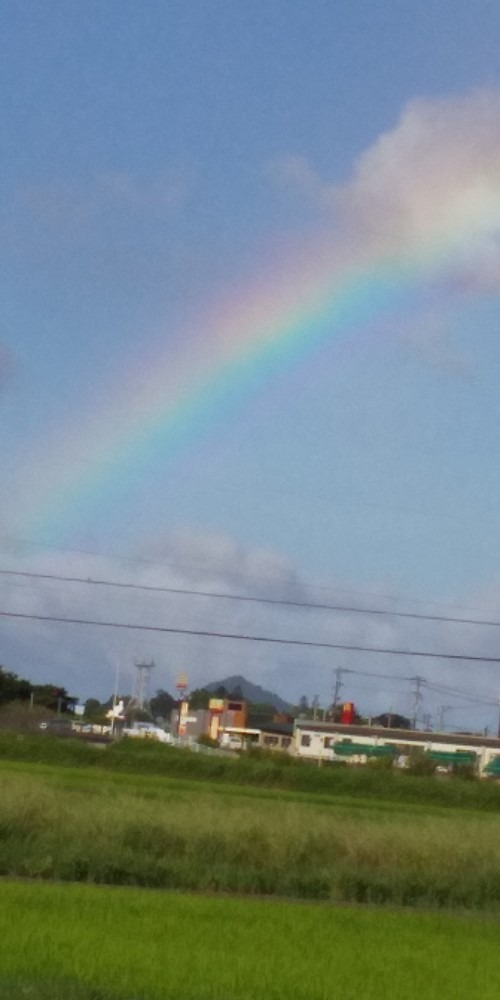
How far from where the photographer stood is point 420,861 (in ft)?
86.7

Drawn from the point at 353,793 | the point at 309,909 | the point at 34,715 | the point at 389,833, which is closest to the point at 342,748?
the point at 34,715

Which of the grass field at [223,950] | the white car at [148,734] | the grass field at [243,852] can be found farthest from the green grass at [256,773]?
the grass field at [223,950]

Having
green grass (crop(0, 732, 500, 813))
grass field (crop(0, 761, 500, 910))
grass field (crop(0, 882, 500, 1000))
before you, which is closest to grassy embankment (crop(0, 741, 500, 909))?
grass field (crop(0, 761, 500, 910))

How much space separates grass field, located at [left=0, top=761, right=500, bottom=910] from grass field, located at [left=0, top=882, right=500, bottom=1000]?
2.57 meters

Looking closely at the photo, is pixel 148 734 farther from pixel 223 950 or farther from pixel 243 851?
pixel 223 950

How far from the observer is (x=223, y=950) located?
15.7 m

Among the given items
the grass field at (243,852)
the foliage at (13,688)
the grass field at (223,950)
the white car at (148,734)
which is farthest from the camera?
the foliage at (13,688)

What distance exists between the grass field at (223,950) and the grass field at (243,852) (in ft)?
8.43

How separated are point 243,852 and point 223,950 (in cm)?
1086

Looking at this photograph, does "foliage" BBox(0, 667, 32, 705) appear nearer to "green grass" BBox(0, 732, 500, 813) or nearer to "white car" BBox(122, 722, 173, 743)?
"white car" BBox(122, 722, 173, 743)

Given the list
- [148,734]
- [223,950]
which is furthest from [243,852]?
[148,734]

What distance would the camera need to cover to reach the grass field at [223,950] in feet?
42.8

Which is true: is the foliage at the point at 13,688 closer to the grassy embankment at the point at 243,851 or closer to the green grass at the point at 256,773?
the green grass at the point at 256,773

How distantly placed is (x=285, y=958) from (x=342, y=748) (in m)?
81.9
